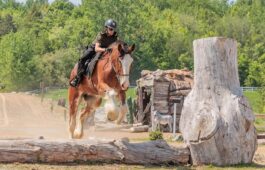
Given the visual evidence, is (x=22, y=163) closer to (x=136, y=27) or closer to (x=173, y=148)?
(x=173, y=148)

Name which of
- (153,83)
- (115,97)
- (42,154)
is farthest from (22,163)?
(153,83)

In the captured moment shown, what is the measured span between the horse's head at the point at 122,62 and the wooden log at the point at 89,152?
45.5 inches

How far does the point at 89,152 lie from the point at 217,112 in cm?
240

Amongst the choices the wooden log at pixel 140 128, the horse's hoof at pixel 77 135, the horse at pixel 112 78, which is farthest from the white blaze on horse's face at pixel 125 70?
the wooden log at pixel 140 128

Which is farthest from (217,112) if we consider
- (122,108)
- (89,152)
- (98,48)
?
(98,48)

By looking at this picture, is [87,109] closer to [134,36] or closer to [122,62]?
[122,62]

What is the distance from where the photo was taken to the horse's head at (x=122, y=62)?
37.1ft

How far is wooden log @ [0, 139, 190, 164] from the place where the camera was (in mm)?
10328

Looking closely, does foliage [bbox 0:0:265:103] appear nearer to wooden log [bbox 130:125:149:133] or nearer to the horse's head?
wooden log [bbox 130:125:149:133]

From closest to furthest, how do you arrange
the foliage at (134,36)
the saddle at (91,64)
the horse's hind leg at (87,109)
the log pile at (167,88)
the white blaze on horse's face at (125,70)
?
the white blaze on horse's face at (125,70), the saddle at (91,64), the horse's hind leg at (87,109), the log pile at (167,88), the foliage at (134,36)

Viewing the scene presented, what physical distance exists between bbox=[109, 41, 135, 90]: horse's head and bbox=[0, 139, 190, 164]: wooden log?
3.79 ft

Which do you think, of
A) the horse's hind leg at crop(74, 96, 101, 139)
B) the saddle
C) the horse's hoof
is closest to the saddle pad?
the saddle

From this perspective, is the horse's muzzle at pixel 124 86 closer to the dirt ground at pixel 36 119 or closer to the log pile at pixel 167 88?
the dirt ground at pixel 36 119

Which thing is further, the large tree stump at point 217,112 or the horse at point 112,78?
the horse at point 112,78
